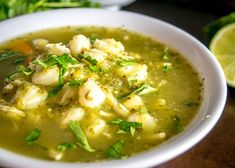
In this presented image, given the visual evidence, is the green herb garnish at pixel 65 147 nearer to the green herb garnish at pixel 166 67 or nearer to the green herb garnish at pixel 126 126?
the green herb garnish at pixel 126 126

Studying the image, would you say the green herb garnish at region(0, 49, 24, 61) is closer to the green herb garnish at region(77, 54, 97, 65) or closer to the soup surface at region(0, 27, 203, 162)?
the soup surface at region(0, 27, 203, 162)

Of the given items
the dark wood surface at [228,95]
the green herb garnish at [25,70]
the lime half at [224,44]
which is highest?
the green herb garnish at [25,70]

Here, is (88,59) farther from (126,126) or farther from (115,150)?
(115,150)

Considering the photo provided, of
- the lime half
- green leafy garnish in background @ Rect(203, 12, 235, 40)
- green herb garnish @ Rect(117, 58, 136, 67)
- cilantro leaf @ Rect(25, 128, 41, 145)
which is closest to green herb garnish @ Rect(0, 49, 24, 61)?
green herb garnish @ Rect(117, 58, 136, 67)

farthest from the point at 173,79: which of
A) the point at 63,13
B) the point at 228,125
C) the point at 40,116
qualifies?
the point at 63,13

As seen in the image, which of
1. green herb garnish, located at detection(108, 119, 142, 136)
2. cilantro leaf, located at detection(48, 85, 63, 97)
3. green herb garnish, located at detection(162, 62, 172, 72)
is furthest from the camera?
green herb garnish, located at detection(162, 62, 172, 72)

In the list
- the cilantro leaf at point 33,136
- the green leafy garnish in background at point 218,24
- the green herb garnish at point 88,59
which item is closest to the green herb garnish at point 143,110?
the green herb garnish at point 88,59
